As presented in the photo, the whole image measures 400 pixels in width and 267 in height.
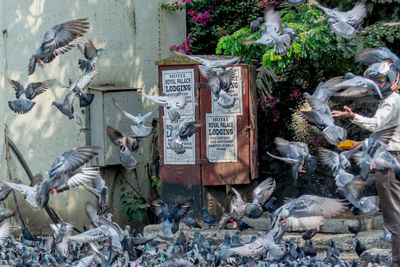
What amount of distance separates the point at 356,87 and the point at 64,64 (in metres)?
5.14

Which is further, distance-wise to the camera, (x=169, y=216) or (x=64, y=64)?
(x=64, y=64)

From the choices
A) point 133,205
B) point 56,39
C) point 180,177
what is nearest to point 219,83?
point 180,177

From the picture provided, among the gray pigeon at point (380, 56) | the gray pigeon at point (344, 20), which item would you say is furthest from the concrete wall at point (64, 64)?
the gray pigeon at point (380, 56)

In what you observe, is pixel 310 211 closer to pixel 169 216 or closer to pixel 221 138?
pixel 169 216

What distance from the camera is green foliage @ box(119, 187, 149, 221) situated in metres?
12.6

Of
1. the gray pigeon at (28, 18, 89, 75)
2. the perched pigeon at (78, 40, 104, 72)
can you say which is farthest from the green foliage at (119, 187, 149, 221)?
the gray pigeon at (28, 18, 89, 75)

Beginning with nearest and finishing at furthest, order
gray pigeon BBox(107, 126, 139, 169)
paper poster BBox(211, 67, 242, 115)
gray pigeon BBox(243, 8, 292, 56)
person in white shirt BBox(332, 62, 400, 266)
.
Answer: person in white shirt BBox(332, 62, 400, 266)
gray pigeon BBox(243, 8, 292, 56)
gray pigeon BBox(107, 126, 139, 169)
paper poster BBox(211, 67, 242, 115)

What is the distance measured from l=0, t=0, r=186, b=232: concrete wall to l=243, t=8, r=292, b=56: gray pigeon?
3.35 meters

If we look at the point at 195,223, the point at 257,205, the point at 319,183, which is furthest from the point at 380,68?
the point at 319,183

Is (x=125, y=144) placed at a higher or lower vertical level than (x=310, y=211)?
higher

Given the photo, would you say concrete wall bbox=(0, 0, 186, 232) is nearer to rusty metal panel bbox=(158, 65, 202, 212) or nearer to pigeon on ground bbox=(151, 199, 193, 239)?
rusty metal panel bbox=(158, 65, 202, 212)

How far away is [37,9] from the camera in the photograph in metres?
12.1

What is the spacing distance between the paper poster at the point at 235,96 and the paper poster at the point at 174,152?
39cm

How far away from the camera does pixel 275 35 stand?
33.5ft
